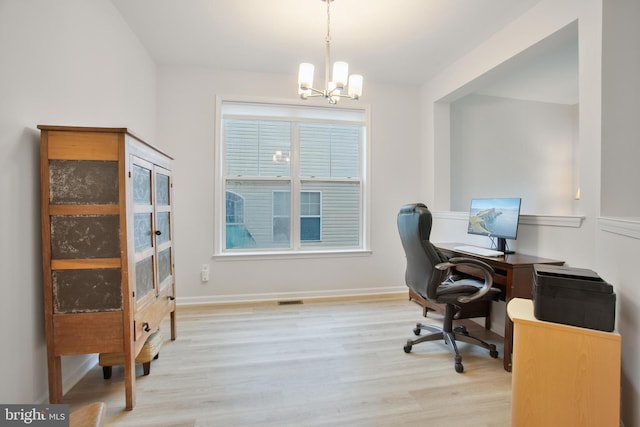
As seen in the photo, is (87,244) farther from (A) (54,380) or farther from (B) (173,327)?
(B) (173,327)

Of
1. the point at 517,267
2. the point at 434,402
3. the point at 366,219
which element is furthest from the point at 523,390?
the point at 366,219

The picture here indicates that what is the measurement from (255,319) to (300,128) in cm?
228

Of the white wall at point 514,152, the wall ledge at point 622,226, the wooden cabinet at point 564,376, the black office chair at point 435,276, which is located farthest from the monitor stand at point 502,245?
the white wall at point 514,152

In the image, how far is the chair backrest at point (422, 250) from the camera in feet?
6.55

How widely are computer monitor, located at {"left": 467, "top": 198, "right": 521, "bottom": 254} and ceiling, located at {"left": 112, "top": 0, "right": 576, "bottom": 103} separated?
5.16 feet

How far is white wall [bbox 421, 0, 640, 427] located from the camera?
1.47 meters

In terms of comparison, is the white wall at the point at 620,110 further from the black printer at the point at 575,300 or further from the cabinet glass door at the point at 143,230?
the cabinet glass door at the point at 143,230

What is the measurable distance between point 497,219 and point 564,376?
139 cm

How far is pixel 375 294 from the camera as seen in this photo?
3.68m

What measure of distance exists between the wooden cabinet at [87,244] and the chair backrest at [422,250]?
1777 mm

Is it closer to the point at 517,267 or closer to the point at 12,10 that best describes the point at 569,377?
the point at 517,267

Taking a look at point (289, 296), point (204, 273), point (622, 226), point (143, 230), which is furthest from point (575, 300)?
point (204, 273)

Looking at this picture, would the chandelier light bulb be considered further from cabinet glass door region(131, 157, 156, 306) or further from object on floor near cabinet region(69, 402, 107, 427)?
object on floor near cabinet region(69, 402, 107, 427)

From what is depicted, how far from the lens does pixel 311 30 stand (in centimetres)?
262
